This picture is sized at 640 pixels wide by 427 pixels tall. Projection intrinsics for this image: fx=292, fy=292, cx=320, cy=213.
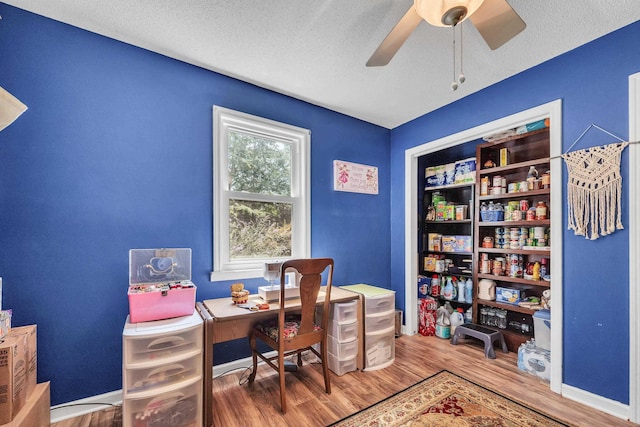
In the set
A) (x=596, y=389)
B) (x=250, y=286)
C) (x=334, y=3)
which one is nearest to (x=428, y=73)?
(x=334, y=3)

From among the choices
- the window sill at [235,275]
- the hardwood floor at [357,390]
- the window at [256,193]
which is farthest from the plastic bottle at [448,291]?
the window sill at [235,275]

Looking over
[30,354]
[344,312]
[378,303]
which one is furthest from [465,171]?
[30,354]

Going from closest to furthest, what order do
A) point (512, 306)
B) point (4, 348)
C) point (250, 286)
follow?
point (4, 348) → point (250, 286) → point (512, 306)

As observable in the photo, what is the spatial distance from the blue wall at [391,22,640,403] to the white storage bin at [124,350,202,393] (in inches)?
100

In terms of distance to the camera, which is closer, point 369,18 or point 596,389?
point 369,18

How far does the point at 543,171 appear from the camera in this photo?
2982mm

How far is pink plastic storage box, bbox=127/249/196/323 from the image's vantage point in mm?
1728

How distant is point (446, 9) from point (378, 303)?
216 cm

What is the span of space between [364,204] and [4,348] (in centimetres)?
291

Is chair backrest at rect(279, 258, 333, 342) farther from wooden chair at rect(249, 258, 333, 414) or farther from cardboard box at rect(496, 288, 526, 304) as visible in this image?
cardboard box at rect(496, 288, 526, 304)

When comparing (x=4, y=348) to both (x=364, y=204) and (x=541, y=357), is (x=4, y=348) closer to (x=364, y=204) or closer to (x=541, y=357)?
(x=364, y=204)

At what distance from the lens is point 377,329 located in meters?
2.59

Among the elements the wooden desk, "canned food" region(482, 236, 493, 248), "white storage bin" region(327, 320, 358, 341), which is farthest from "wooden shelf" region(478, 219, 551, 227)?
"white storage bin" region(327, 320, 358, 341)

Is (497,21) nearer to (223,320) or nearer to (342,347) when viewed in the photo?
(223,320)
